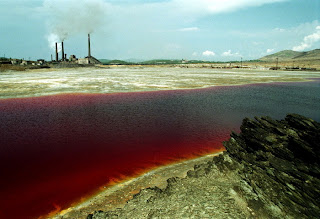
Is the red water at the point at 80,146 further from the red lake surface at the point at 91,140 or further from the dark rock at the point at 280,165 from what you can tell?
the dark rock at the point at 280,165

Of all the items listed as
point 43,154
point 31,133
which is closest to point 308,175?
point 43,154

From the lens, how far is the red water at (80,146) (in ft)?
29.0

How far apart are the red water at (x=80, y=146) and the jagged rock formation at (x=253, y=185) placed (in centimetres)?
270

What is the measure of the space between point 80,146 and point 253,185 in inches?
393

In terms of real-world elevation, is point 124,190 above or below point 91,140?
below

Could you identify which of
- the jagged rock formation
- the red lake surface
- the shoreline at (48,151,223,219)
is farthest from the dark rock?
the red lake surface

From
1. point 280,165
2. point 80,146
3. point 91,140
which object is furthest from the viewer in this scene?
point 91,140

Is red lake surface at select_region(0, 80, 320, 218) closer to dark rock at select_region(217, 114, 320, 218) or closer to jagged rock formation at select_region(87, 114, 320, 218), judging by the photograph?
jagged rock formation at select_region(87, 114, 320, 218)

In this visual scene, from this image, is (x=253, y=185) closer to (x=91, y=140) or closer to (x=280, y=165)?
(x=280, y=165)

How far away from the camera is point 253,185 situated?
7.71m

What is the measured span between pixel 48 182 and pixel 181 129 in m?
9.85

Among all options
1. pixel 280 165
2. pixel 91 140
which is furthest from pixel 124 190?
pixel 91 140

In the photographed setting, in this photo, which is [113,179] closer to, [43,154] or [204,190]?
[204,190]

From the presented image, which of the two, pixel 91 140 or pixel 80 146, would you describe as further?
pixel 91 140
